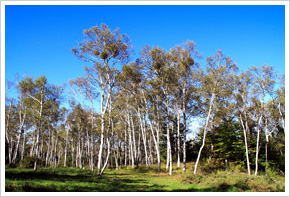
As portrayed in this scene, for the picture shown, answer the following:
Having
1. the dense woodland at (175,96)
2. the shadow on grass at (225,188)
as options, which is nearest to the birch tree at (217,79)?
the dense woodland at (175,96)

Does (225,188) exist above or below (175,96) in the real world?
below

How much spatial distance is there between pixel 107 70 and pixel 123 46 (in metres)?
2.78

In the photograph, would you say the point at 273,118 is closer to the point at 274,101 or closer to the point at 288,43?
the point at 274,101

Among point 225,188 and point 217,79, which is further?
point 217,79

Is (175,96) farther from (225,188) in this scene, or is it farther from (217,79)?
(225,188)

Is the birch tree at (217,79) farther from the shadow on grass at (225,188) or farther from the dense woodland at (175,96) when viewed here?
the shadow on grass at (225,188)

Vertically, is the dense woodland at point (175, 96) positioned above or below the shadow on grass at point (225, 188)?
above

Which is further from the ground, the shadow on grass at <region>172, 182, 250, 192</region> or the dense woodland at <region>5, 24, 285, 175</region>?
the dense woodland at <region>5, 24, 285, 175</region>

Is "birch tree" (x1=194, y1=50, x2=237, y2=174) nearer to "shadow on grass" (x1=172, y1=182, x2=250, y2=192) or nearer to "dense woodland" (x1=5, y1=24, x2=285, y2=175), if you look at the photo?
"dense woodland" (x1=5, y1=24, x2=285, y2=175)

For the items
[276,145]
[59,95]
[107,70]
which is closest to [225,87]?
[107,70]

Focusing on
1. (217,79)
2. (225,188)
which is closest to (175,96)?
(217,79)

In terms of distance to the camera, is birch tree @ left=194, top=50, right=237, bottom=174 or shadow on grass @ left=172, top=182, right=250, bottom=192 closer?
shadow on grass @ left=172, top=182, right=250, bottom=192

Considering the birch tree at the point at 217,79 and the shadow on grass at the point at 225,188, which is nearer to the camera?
the shadow on grass at the point at 225,188

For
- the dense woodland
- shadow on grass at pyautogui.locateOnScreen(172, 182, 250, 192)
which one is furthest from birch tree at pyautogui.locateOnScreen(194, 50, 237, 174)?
shadow on grass at pyautogui.locateOnScreen(172, 182, 250, 192)
